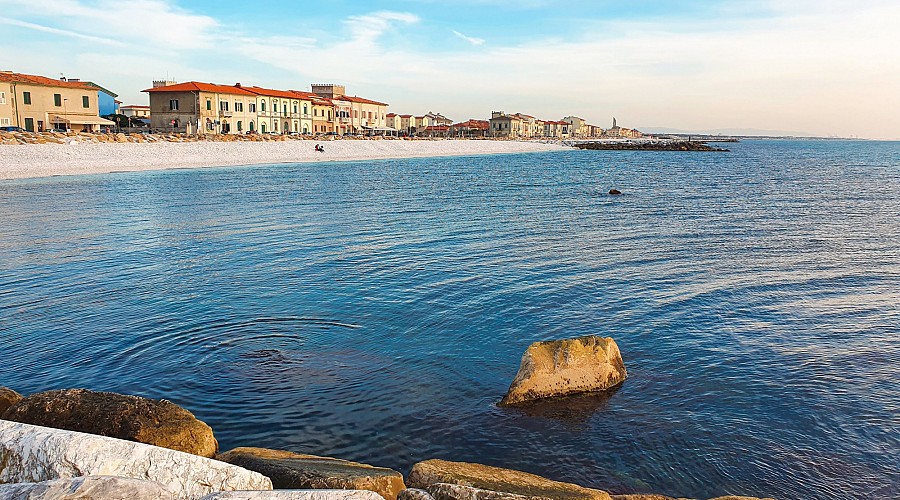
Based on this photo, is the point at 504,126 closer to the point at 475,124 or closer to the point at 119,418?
the point at 475,124

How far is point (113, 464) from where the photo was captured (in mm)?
5977

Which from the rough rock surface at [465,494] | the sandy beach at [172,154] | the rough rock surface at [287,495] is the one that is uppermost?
the sandy beach at [172,154]

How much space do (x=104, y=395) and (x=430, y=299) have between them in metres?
7.98

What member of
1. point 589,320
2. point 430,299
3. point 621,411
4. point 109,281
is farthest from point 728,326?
point 109,281

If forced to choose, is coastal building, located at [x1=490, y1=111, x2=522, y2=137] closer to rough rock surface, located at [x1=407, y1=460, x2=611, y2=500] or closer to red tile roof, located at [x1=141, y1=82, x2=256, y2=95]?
red tile roof, located at [x1=141, y1=82, x2=256, y2=95]

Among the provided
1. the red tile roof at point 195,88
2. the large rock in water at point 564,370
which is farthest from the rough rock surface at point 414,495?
the red tile roof at point 195,88

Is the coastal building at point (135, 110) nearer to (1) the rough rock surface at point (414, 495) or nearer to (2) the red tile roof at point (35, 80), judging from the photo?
(2) the red tile roof at point (35, 80)

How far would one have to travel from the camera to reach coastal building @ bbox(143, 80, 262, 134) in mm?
92438

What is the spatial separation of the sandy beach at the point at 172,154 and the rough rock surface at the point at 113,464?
162 feet

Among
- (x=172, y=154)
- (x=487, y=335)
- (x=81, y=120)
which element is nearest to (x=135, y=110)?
(x=81, y=120)

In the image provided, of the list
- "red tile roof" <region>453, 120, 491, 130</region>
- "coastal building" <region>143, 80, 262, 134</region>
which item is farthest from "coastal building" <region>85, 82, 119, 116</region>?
"red tile roof" <region>453, 120, 491, 130</region>

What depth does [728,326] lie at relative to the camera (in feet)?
43.4

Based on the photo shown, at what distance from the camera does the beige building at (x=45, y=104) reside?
6825 centimetres

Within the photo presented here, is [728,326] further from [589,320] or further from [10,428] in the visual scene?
[10,428]
